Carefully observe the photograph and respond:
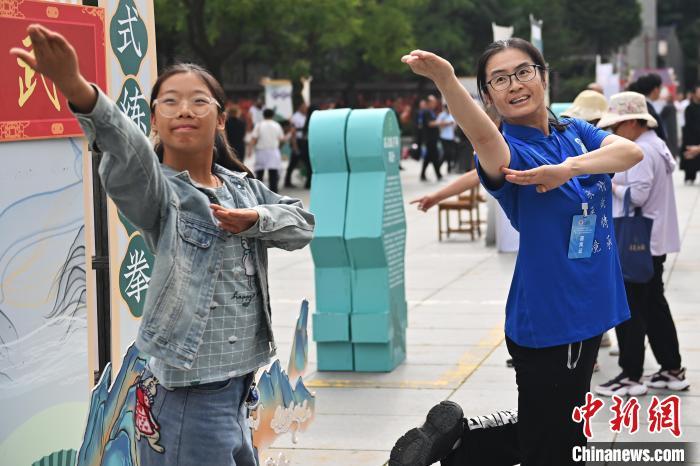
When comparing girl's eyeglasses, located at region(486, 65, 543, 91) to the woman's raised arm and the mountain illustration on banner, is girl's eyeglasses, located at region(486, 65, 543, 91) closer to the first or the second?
the woman's raised arm

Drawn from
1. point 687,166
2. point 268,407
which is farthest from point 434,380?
point 687,166

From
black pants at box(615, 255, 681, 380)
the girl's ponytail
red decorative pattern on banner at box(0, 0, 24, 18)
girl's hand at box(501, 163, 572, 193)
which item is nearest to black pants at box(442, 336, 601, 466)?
girl's hand at box(501, 163, 572, 193)

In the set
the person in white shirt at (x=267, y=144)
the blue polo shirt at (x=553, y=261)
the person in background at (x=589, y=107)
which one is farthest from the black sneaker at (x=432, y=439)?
the person in white shirt at (x=267, y=144)

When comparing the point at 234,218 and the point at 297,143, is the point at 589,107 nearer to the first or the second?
the point at 234,218

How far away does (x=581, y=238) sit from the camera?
394 cm

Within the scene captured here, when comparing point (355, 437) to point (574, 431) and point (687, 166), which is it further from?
point (687, 166)

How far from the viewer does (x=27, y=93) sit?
4.41m

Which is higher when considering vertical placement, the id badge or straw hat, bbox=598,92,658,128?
straw hat, bbox=598,92,658,128

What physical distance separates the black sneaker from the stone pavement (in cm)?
131

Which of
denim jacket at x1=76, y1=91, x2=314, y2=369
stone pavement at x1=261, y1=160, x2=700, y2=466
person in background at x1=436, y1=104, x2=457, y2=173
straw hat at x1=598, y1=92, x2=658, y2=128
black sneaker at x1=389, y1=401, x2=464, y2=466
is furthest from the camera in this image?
person in background at x1=436, y1=104, x2=457, y2=173

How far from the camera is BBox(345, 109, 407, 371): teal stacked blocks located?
791cm

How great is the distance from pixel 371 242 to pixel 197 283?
4.55 m

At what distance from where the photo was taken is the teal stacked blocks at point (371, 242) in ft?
25.9

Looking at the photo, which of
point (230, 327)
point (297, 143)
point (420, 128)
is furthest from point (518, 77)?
point (420, 128)
